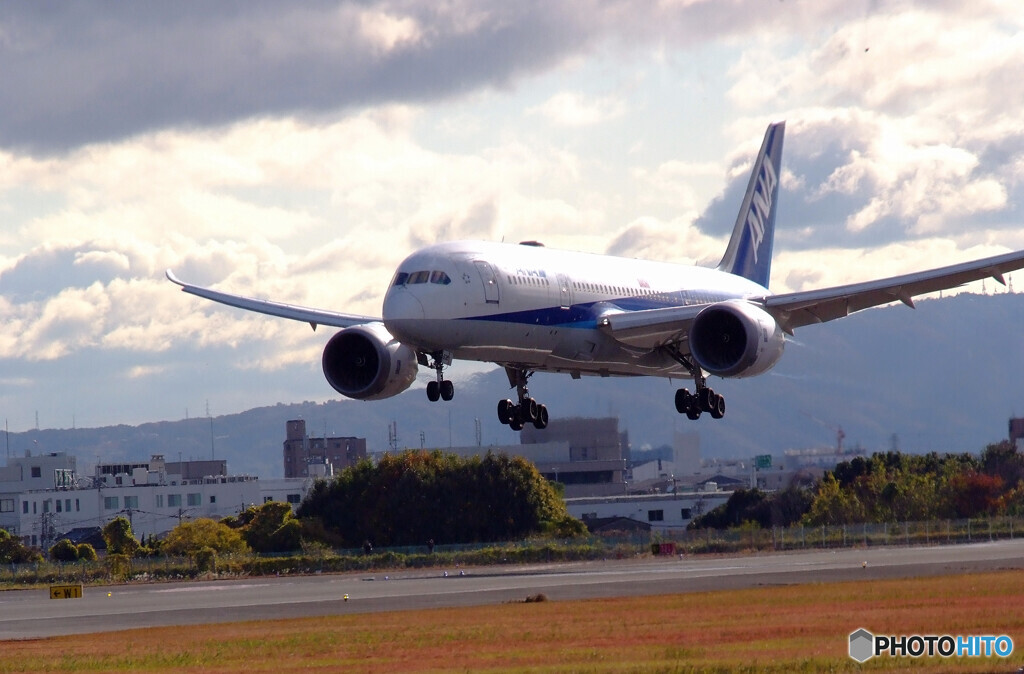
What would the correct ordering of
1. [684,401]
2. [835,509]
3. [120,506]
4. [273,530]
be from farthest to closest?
[120,506] < [835,509] < [273,530] < [684,401]

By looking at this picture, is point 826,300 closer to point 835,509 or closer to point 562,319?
point 562,319

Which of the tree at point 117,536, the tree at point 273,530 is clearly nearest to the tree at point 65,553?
the tree at point 117,536

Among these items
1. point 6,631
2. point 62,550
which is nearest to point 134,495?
point 62,550

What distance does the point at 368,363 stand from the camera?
176 ft

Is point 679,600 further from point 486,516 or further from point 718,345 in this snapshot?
point 486,516

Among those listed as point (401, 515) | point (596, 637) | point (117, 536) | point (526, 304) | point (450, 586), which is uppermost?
point (526, 304)

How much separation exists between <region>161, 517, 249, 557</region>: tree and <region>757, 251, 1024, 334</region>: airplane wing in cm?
6640

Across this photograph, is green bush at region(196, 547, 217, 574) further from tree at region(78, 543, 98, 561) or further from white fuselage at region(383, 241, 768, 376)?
white fuselage at region(383, 241, 768, 376)

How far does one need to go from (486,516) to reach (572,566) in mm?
32353

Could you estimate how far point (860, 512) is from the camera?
128 meters

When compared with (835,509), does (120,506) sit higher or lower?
higher

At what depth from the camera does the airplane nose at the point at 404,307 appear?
48.1m

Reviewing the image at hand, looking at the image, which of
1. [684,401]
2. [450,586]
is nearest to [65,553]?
[450,586]

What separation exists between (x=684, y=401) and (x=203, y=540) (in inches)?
2603
